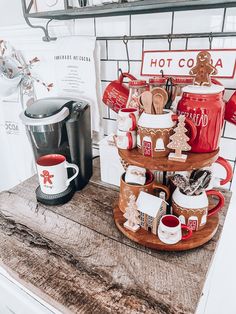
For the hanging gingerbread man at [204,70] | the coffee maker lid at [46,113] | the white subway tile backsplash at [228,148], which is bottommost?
the white subway tile backsplash at [228,148]

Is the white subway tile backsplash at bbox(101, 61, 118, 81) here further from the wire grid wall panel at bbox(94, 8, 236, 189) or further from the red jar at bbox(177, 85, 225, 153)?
the red jar at bbox(177, 85, 225, 153)

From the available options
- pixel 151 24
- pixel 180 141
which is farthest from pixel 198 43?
pixel 180 141

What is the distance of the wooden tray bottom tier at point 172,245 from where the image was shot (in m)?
0.60

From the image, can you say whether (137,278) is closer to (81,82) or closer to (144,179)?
(144,179)

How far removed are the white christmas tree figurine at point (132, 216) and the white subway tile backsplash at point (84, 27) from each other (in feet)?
2.17

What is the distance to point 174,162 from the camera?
1.85ft

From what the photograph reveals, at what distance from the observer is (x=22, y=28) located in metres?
1.12

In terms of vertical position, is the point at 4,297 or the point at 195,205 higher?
the point at 195,205

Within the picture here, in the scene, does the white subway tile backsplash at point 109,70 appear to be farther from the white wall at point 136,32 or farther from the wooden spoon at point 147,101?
the wooden spoon at point 147,101

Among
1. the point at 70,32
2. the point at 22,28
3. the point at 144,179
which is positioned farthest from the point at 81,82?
the point at 144,179

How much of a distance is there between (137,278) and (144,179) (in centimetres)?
24

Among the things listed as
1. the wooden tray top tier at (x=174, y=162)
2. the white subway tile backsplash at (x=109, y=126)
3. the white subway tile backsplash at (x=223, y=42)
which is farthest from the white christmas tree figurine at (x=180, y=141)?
the white subway tile backsplash at (x=109, y=126)

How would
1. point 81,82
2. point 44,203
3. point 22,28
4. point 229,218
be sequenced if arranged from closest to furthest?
1. point 44,203
2. point 229,218
3. point 81,82
4. point 22,28

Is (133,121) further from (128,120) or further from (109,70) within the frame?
(109,70)
